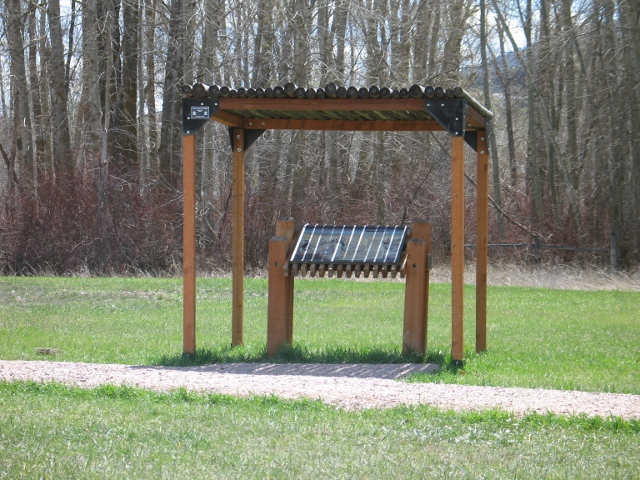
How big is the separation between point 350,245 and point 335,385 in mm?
2722

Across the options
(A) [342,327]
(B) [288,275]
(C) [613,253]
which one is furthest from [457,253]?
(C) [613,253]

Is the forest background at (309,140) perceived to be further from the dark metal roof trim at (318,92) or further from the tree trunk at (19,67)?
the dark metal roof trim at (318,92)

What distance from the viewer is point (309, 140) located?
1268 inches

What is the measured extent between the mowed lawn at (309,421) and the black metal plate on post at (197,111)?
2662 millimetres

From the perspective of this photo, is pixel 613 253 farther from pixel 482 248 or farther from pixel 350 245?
pixel 350 245

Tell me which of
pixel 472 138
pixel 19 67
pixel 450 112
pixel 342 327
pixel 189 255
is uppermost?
pixel 19 67

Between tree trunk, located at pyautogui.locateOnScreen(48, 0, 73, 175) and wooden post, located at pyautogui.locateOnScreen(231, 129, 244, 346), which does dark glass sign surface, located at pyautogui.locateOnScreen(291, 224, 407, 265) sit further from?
tree trunk, located at pyautogui.locateOnScreen(48, 0, 73, 175)

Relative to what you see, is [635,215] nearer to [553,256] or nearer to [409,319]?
[553,256]

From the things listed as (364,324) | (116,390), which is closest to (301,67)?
(364,324)

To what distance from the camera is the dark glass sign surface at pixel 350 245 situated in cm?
1030

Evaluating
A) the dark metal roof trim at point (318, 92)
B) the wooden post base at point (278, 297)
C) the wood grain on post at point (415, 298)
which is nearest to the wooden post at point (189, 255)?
the dark metal roof trim at point (318, 92)

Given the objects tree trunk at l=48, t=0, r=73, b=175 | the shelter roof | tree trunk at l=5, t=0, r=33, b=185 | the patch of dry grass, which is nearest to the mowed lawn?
the shelter roof

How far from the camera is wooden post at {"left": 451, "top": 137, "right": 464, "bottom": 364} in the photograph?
980 cm

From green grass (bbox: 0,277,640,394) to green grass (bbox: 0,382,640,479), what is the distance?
217cm
